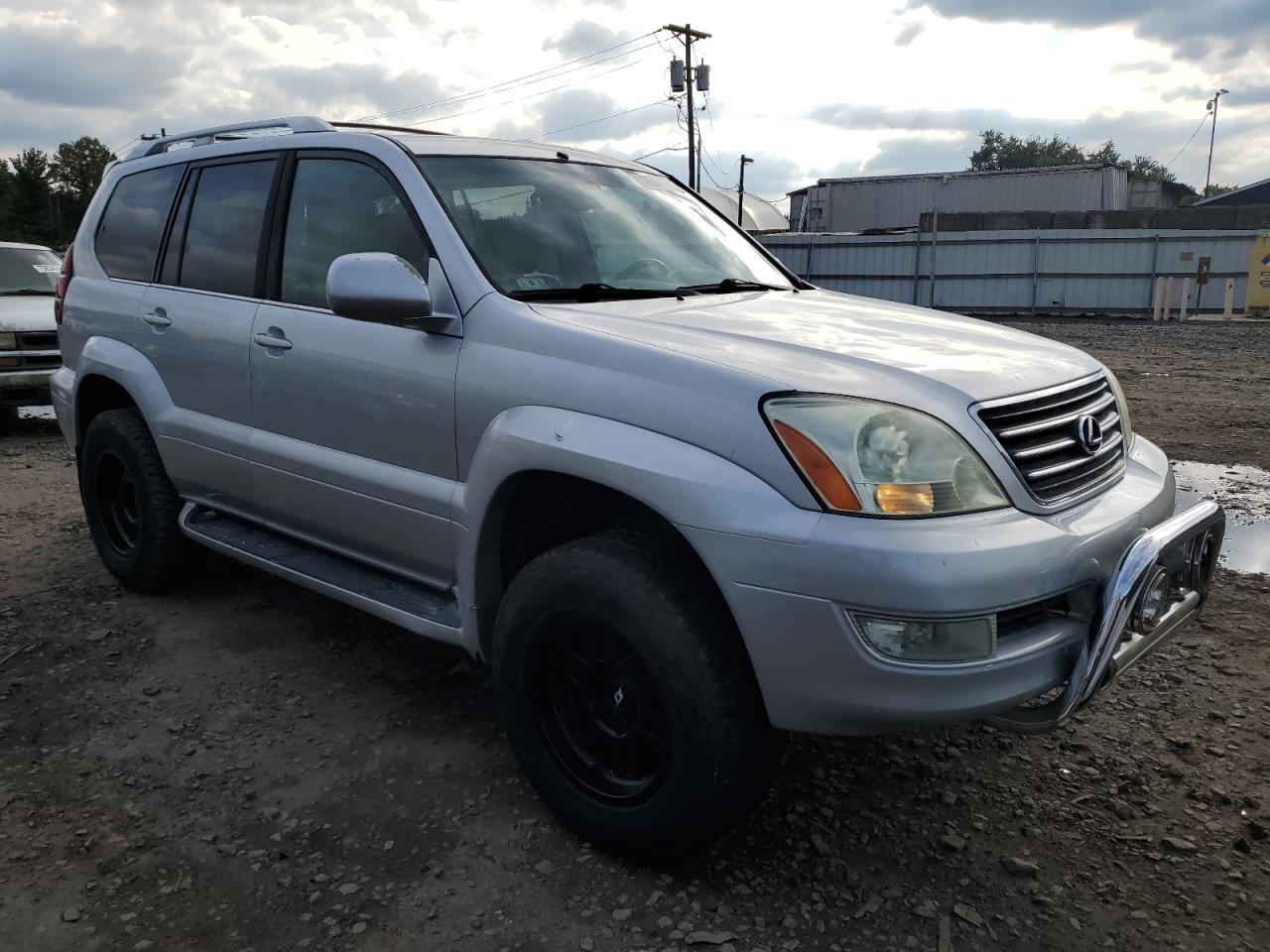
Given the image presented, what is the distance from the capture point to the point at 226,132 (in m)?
4.01

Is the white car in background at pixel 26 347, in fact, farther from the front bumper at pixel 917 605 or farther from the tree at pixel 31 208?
the tree at pixel 31 208

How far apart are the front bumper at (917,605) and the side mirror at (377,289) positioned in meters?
1.05

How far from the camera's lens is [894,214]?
33781 mm

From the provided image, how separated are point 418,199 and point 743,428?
1.41 metres

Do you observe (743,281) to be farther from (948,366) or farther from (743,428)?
(743,428)

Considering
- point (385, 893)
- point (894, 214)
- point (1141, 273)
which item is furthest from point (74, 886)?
point (894, 214)

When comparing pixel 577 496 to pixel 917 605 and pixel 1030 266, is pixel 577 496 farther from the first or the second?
pixel 1030 266

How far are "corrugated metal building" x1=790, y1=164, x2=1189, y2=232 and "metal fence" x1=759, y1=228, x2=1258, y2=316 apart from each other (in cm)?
744

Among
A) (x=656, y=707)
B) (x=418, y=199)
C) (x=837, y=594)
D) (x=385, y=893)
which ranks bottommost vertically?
(x=385, y=893)

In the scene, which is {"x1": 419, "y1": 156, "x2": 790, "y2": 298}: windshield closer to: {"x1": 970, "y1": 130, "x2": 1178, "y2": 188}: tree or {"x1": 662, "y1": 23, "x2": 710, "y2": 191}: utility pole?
{"x1": 662, "y1": 23, "x2": 710, "y2": 191}: utility pole

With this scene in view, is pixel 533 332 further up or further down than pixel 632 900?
further up

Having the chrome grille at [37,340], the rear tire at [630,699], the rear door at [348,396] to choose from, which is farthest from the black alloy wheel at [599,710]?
the chrome grille at [37,340]

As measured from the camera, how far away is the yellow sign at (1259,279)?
2055cm

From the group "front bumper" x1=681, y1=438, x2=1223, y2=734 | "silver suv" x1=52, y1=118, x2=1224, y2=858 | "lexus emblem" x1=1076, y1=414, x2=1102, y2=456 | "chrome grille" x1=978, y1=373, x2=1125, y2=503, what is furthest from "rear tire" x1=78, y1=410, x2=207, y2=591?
"lexus emblem" x1=1076, y1=414, x2=1102, y2=456
